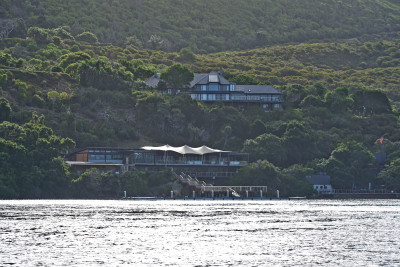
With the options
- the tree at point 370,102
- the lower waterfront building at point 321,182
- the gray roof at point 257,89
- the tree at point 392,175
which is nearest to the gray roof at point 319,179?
the lower waterfront building at point 321,182

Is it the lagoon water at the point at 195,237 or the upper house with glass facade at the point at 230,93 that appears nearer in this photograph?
the lagoon water at the point at 195,237

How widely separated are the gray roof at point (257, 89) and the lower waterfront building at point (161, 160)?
36759mm

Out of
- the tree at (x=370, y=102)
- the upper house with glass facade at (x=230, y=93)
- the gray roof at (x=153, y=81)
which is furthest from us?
the gray roof at (x=153, y=81)

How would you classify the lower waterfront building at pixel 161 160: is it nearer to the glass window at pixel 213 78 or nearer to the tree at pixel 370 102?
the glass window at pixel 213 78

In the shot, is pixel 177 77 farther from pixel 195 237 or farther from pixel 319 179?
pixel 195 237

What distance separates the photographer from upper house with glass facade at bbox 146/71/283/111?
188875 millimetres

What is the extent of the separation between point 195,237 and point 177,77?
386ft

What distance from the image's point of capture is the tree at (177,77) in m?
188

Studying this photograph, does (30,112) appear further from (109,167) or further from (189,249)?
(189,249)

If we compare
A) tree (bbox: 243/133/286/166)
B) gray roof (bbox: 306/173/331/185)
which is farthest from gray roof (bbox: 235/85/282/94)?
gray roof (bbox: 306/173/331/185)

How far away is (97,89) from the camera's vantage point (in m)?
178

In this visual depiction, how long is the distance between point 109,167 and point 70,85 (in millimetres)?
40273

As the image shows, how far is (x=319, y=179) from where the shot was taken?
15300cm

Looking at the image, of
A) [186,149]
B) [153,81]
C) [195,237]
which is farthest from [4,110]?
[195,237]
